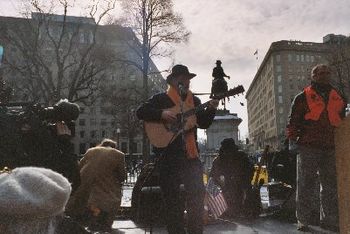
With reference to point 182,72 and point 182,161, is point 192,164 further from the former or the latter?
point 182,72

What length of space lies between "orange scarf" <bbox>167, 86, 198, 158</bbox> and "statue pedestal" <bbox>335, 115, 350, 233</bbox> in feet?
6.67

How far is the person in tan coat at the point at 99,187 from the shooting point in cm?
716

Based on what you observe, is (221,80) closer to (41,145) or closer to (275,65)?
(41,145)

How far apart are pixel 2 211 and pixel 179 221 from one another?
288 cm

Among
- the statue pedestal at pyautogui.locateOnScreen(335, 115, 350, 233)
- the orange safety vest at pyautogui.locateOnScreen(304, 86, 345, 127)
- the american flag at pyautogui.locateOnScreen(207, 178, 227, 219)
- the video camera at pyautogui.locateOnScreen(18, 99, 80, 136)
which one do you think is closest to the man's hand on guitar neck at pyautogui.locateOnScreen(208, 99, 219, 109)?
the video camera at pyautogui.locateOnScreen(18, 99, 80, 136)

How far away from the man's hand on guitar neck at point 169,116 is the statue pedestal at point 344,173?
2.11m

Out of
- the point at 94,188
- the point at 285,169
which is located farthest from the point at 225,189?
the point at 94,188

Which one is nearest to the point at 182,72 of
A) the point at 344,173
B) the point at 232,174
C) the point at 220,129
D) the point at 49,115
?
the point at 49,115

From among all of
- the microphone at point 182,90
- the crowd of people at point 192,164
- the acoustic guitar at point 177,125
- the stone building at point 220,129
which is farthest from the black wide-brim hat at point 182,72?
the stone building at point 220,129

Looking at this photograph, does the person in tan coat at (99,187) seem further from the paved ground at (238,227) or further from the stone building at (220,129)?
the stone building at (220,129)

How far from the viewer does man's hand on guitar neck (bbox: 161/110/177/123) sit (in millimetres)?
4273

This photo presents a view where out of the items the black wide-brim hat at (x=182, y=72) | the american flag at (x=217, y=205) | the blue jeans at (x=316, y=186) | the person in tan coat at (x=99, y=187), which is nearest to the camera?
the black wide-brim hat at (x=182, y=72)

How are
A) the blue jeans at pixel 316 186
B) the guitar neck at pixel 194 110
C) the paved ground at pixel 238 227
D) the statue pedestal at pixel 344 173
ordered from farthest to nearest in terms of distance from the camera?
the paved ground at pixel 238 227
the blue jeans at pixel 316 186
the guitar neck at pixel 194 110
the statue pedestal at pixel 344 173

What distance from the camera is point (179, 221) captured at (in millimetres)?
4227
